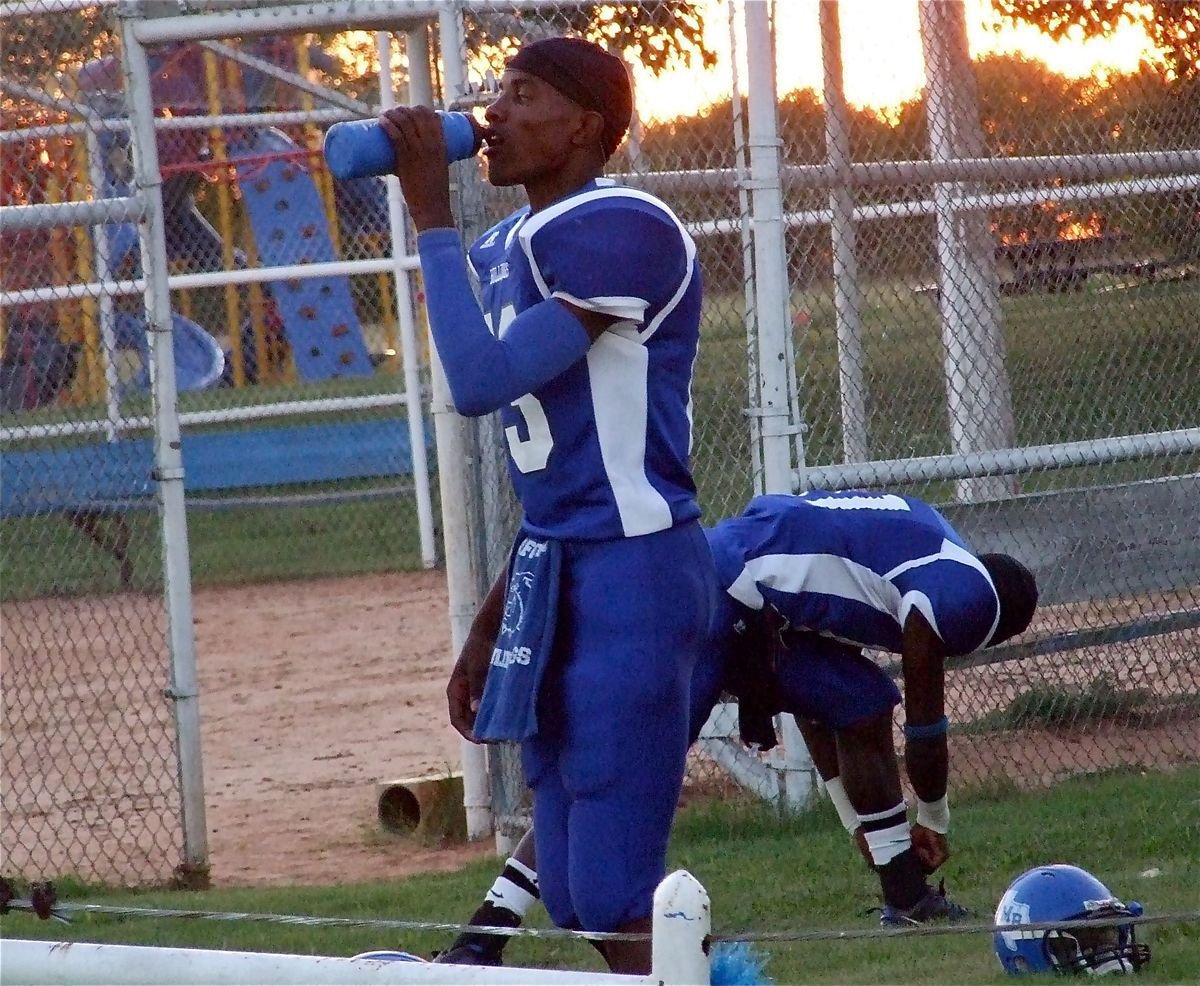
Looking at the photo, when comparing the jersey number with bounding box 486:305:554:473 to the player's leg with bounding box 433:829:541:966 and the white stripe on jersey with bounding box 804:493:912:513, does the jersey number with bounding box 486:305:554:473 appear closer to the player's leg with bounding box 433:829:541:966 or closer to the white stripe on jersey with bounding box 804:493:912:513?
the player's leg with bounding box 433:829:541:966

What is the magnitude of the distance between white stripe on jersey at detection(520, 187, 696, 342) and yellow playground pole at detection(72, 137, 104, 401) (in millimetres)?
9773

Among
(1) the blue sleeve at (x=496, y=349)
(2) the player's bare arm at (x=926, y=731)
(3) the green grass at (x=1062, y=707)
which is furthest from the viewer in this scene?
(3) the green grass at (x=1062, y=707)

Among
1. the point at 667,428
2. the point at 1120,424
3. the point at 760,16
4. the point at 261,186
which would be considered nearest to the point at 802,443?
the point at 760,16

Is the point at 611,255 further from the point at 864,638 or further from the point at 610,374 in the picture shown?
the point at 864,638

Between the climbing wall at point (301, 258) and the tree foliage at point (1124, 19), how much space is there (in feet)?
41.5

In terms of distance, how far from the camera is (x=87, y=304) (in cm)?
1498

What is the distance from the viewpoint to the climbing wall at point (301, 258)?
1980 centimetres

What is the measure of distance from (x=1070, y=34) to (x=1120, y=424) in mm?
1491

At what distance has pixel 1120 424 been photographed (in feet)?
25.4

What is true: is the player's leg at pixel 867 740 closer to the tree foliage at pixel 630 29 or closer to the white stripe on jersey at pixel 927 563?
the white stripe on jersey at pixel 927 563

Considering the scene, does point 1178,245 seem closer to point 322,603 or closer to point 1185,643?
point 1185,643

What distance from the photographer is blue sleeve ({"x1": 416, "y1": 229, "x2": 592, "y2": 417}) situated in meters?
3.24

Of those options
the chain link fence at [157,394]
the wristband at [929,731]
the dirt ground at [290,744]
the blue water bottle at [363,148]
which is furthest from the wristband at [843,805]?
the blue water bottle at [363,148]

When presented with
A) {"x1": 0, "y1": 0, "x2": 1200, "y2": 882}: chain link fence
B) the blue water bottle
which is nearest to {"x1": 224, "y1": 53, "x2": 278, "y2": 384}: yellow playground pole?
{"x1": 0, "y1": 0, "x2": 1200, "y2": 882}: chain link fence
